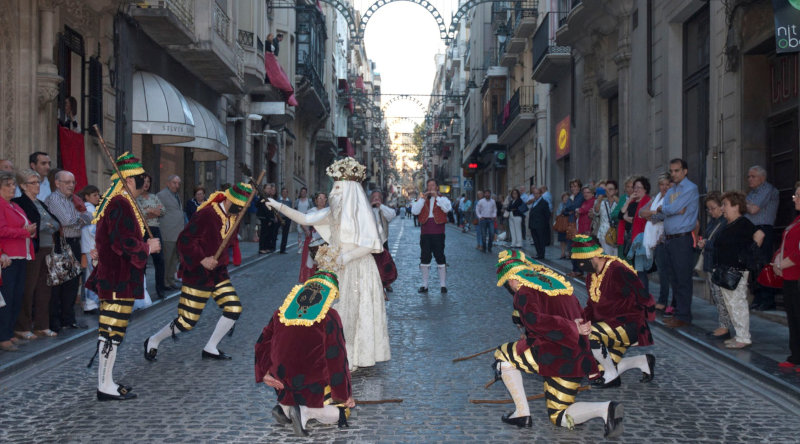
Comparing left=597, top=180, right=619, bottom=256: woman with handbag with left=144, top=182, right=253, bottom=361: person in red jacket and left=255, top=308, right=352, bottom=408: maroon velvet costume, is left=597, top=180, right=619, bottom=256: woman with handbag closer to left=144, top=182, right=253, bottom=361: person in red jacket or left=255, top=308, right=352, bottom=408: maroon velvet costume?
left=144, top=182, right=253, bottom=361: person in red jacket

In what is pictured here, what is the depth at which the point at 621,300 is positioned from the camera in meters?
5.86

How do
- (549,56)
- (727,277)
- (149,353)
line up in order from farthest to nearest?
1. (549,56)
2. (727,277)
3. (149,353)

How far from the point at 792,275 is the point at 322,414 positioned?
170 inches

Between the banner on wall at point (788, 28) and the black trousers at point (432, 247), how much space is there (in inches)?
223

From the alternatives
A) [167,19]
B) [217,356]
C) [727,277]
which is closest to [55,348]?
[217,356]

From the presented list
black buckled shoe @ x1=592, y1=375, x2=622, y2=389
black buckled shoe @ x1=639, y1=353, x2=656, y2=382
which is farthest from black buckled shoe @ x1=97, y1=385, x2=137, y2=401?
black buckled shoe @ x1=639, y1=353, x2=656, y2=382

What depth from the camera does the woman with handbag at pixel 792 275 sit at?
21.9 ft

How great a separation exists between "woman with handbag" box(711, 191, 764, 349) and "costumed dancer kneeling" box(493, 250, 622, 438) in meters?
3.34

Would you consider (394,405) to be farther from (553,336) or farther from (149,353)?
(149,353)

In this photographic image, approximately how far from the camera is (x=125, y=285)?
5918 millimetres

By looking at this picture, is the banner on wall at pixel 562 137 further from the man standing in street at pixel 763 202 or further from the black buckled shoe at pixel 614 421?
the black buckled shoe at pixel 614 421

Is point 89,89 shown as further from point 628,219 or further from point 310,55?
point 310,55

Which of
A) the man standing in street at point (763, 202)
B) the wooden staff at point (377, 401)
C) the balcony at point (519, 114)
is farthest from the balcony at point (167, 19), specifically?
the balcony at point (519, 114)

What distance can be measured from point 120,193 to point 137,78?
12.4m
